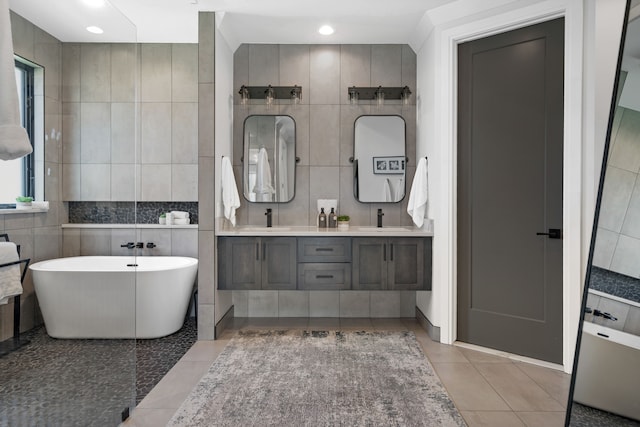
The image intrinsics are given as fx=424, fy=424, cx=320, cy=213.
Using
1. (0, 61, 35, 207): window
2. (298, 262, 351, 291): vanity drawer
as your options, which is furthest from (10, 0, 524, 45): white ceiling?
(298, 262, 351, 291): vanity drawer

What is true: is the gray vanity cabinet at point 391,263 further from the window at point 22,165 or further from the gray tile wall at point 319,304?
the window at point 22,165

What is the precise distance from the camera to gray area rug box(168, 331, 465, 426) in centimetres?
223

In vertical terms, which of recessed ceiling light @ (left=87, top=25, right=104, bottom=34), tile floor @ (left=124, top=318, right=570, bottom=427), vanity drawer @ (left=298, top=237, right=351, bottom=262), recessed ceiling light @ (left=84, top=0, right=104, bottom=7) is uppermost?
recessed ceiling light @ (left=84, top=0, right=104, bottom=7)

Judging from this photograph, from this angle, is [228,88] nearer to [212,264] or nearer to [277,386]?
[212,264]

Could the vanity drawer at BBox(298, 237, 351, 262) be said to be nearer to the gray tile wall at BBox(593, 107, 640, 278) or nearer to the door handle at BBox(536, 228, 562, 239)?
the door handle at BBox(536, 228, 562, 239)

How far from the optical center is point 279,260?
3.67m

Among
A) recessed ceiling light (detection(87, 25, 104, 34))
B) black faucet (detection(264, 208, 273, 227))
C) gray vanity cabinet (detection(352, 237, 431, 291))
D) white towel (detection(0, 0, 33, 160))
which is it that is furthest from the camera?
black faucet (detection(264, 208, 273, 227))

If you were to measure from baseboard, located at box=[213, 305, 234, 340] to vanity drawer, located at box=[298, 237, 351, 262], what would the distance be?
0.89 meters

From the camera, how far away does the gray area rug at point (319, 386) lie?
2.23 m

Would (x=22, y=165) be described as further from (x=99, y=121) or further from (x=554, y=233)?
(x=554, y=233)

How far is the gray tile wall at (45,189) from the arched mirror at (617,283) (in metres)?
2.31

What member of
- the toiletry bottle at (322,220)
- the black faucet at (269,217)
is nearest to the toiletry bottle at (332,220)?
the toiletry bottle at (322,220)

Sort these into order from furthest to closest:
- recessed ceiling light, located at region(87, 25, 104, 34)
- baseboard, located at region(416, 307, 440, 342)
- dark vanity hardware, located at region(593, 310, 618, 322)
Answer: baseboard, located at region(416, 307, 440, 342)
recessed ceiling light, located at region(87, 25, 104, 34)
dark vanity hardware, located at region(593, 310, 618, 322)

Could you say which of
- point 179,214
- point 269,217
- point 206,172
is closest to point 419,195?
point 269,217
